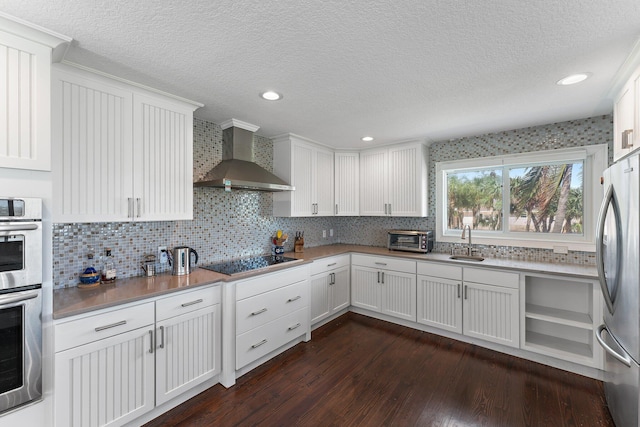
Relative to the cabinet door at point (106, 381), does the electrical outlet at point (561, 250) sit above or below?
above

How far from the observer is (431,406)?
2.10 metres

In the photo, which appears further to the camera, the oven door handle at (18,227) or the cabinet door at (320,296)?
the cabinet door at (320,296)

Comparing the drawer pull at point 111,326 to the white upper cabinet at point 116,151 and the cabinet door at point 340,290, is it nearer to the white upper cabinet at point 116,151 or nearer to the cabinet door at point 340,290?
the white upper cabinet at point 116,151

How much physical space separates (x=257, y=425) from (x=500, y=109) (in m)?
3.34

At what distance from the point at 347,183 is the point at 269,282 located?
215cm

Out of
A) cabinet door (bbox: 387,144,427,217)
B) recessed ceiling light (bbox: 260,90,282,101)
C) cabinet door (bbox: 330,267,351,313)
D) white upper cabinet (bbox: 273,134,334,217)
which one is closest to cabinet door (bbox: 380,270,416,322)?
cabinet door (bbox: 330,267,351,313)

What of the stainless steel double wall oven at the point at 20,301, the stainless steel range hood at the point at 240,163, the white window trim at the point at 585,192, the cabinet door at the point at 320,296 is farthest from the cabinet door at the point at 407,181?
the stainless steel double wall oven at the point at 20,301

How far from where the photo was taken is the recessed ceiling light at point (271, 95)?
2.27 m

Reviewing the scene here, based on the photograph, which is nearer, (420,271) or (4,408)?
(4,408)

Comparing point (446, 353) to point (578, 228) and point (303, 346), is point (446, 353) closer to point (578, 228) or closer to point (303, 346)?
point (303, 346)

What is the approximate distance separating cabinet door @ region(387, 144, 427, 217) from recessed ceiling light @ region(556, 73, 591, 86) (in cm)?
170

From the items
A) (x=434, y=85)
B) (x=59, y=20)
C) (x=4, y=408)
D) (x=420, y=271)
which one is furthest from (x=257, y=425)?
(x=434, y=85)

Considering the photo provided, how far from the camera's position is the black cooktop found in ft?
8.43

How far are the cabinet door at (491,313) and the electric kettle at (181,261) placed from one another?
2.87m
